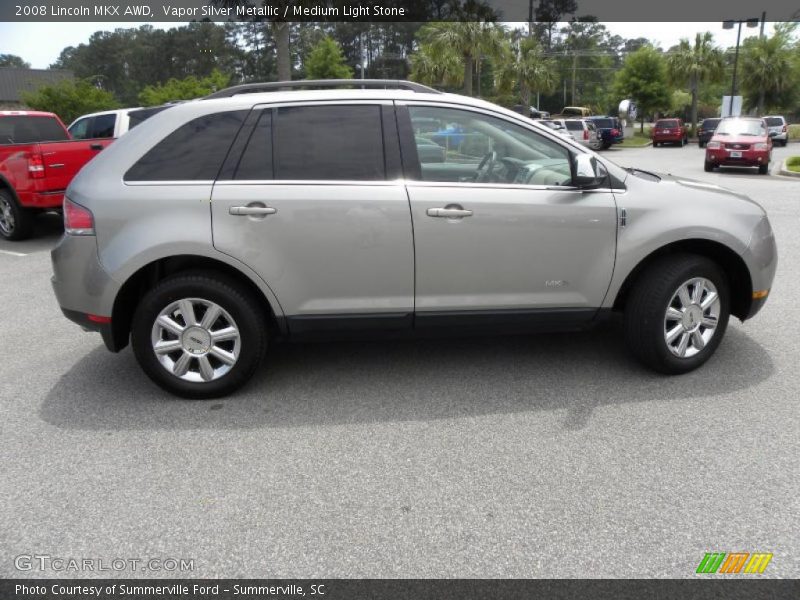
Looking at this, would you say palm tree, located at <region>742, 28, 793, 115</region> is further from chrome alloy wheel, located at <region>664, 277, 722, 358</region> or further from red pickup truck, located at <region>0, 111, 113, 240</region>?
chrome alloy wheel, located at <region>664, 277, 722, 358</region>

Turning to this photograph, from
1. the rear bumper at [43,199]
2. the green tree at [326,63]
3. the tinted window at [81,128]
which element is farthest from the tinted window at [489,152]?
the green tree at [326,63]

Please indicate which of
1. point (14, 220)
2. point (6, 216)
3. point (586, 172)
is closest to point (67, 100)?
point (6, 216)

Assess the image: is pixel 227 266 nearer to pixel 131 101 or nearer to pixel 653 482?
pixel 653 482

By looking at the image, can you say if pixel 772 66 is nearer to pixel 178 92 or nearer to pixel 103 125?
pixel 178 92

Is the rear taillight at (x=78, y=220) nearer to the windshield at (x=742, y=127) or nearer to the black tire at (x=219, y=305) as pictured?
the black tire at (x=219, y=305)

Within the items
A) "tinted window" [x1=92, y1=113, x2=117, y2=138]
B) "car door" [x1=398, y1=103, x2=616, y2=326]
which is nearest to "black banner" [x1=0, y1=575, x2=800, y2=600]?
"car door" [x1=398, y1=103, x2=616, y2=326]

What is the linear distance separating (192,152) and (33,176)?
20.4ft

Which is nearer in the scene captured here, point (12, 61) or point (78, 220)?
point (78, 220)

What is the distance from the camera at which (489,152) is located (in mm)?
4250

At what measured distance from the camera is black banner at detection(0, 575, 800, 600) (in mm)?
2375

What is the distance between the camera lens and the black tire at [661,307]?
4.12 meters

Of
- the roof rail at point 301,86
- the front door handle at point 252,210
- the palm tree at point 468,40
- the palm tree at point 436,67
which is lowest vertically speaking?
the front door handle at point 252,210

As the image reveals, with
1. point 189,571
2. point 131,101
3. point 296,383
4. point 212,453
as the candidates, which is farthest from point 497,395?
point 131,101

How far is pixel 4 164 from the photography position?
9.08 metres
